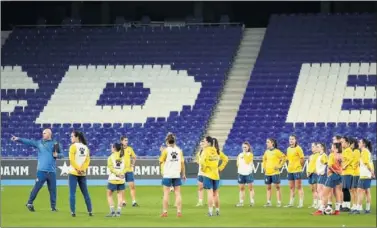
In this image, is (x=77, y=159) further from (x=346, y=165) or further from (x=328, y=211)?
(x=346, y=165)

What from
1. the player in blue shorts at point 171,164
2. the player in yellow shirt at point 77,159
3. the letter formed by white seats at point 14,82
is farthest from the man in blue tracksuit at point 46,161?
the letter formed by white seats at point 14,82

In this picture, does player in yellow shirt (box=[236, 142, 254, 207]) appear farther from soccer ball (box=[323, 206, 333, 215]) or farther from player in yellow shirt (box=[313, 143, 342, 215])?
soccer ball (box=[323, 206, 333, 215])

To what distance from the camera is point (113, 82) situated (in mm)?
48531

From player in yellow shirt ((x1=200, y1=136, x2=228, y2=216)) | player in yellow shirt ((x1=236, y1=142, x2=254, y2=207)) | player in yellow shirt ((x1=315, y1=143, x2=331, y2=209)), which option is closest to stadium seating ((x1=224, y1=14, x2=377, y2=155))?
player in yellow shirt ((x1=236, y1=142, x2=254, y2=207))

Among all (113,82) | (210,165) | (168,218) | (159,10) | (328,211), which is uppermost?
(159,10)

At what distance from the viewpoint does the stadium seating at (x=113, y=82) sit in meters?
44.5

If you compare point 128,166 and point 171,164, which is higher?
point 128,166

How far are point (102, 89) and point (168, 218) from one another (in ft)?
84.6

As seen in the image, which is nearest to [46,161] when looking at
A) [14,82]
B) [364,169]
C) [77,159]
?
[77,159]

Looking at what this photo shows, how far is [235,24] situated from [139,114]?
9.03m

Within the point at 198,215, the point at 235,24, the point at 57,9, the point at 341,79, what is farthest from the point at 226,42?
the point at 198,215

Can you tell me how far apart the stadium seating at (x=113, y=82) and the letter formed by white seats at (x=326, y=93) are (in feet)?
12.9

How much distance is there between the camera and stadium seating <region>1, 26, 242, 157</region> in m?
44.5

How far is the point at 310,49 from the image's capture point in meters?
48.9
